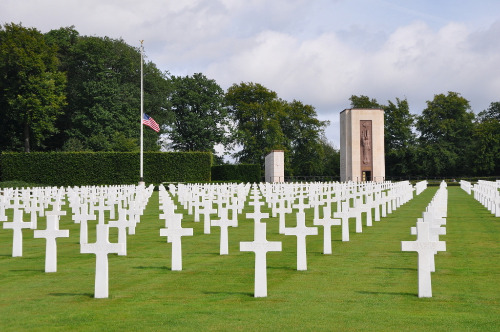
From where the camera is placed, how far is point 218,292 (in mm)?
7684

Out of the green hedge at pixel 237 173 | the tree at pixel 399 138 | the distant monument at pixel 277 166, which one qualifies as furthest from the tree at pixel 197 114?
the tree at pixel 399 138

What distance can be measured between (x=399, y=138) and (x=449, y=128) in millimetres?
5667

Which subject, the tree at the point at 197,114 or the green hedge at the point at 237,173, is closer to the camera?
the green hedge at the point at 237,173

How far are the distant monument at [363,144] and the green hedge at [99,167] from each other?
1213 cm

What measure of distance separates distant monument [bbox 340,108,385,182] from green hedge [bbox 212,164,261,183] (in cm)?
791

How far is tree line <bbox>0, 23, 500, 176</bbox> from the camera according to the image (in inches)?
2050

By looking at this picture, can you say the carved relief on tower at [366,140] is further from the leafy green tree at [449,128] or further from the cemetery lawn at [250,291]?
the cemetery lawn at [250,291]

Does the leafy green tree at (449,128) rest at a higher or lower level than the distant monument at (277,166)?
higher

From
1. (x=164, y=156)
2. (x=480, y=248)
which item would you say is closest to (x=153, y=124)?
(x=164, y=156)

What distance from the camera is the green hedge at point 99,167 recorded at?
4891 centimetres

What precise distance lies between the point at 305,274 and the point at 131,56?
53.2 metres

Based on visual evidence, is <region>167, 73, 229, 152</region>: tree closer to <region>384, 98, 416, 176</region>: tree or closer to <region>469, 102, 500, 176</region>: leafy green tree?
<region>384, 98, 416, 176</region>: tree

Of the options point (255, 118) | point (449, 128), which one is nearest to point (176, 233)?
point (255, 118)

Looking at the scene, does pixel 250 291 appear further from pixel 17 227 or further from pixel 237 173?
pixel 237 173
